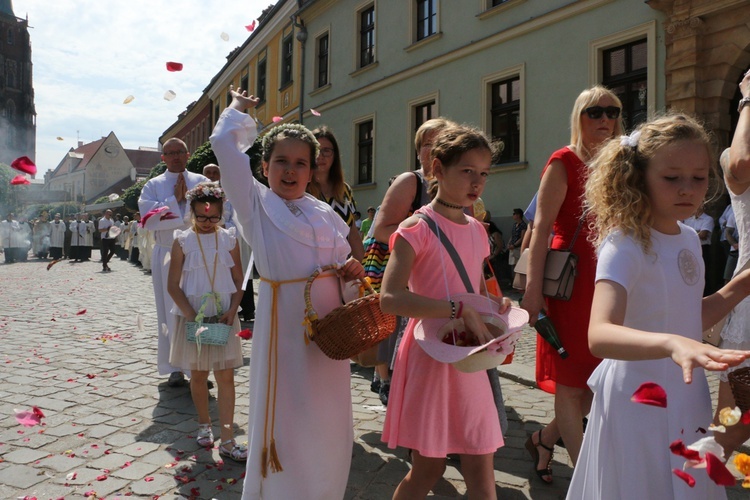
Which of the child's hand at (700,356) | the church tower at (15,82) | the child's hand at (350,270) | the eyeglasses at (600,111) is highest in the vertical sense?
Result: the church tower at (15,82)

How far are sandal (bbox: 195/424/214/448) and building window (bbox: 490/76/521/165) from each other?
37.2 feet

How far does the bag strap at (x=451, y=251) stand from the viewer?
2.59 m

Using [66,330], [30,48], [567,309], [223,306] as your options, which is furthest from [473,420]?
[30,48]

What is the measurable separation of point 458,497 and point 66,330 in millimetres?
7178

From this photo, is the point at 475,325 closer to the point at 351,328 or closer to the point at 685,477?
the point at 351,328

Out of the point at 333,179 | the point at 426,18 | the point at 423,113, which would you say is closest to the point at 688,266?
the point at 333,179

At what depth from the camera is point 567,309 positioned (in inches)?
121

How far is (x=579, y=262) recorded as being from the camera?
3088 millimetres

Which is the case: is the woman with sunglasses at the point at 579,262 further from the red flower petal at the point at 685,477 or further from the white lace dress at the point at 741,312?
the red flower petal at the point at 685,477

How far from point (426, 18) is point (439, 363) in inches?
638

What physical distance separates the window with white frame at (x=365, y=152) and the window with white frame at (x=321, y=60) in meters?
3.30

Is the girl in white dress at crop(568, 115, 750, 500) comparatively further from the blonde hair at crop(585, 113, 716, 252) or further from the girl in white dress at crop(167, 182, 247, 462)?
the girl in white dress at crop(167, 182, 247, 462)

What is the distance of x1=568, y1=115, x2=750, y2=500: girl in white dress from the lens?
1772 millimetres

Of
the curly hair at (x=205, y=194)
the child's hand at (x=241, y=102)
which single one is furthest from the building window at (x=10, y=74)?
the child's hand at (x=241, y=102)
